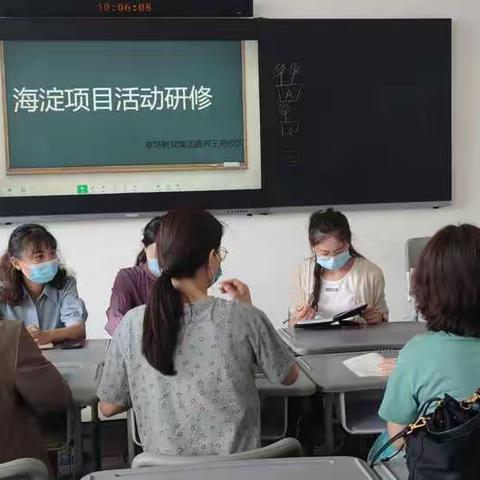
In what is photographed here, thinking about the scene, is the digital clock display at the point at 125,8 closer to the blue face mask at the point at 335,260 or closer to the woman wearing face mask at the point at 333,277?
the woman wearing face mask at the point at 333,277

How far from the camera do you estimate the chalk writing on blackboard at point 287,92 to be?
12.9ft

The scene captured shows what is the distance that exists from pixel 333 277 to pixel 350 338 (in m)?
0.59

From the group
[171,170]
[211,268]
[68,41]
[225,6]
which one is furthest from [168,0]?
[211,268]

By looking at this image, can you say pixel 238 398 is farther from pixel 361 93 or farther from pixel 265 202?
pixel 361 93

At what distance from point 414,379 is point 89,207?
2.76 meters

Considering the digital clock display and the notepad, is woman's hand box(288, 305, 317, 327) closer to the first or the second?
the notepad

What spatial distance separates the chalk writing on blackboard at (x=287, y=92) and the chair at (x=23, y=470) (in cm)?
289

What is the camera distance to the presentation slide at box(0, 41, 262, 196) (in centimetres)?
376

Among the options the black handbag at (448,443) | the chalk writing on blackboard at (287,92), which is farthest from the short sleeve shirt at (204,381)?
the chalk writing on blackboard at (287,92)

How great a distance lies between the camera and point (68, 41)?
3746 millimetres

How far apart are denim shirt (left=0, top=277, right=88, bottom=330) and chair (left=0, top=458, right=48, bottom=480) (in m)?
1.38

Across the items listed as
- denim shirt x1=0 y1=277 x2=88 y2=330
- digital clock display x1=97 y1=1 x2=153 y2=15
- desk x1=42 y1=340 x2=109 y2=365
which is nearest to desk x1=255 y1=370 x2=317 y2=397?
desk x1=42 y1=340 x2=109 y2=365

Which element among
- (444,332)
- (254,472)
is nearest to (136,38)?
(444,332)

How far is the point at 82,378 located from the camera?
6.87ft
